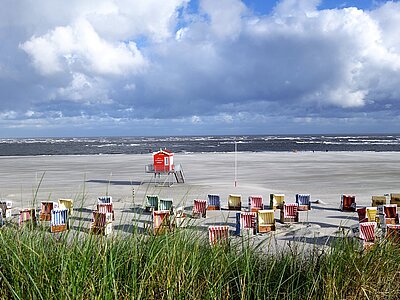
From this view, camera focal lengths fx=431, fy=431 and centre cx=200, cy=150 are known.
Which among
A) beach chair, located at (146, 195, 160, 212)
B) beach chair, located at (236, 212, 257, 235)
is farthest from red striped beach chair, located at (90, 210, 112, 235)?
beach chair, located at (146, 195, 160, 212)

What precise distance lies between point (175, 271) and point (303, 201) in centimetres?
1230

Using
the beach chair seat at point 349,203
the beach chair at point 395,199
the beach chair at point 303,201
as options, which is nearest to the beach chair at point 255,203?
the beach chair at point 303,201

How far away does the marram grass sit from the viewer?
10.4ft

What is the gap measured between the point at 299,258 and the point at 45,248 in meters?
2.41

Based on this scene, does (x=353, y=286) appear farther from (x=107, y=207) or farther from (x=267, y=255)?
(x=107, y=207)

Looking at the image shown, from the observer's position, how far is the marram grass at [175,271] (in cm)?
317

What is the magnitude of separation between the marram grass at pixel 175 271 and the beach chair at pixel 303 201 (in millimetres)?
Answer: 10959

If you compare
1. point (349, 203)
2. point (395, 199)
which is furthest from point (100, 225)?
point (395, 199)

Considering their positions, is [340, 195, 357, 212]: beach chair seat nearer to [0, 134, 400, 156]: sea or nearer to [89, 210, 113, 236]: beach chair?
[89, 210, 113, 236]: beach chair

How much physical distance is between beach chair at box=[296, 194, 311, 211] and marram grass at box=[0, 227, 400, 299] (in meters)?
11.0

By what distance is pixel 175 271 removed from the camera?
138 inches

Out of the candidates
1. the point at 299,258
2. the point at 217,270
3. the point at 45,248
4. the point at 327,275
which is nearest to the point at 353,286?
the point at 327,275

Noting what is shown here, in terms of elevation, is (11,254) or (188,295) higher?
(11,254)

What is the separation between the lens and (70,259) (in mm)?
3336
